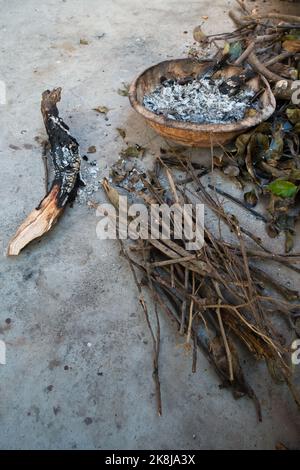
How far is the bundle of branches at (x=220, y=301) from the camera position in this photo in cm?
167

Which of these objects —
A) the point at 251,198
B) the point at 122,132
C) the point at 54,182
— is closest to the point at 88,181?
the point at 54,182

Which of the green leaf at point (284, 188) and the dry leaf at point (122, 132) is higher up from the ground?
the green leaf at point (284, 188)

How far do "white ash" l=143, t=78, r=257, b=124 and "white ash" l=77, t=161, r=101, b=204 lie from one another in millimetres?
531

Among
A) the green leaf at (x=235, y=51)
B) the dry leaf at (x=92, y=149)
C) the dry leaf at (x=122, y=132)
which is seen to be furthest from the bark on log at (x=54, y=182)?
the green leaf at (x=235, y=51)

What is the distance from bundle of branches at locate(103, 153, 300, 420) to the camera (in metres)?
Answer: 1.67

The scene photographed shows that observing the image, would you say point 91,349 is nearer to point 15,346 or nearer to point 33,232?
point 15,346

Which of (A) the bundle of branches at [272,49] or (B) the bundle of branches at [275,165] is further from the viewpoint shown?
(A) the bundle of branches at [272,49]

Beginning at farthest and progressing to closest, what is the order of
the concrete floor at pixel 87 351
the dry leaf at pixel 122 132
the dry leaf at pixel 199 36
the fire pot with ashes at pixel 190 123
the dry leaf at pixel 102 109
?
the dry leaf at pixel 199 36 < the dry leaf at pixel 102 109 < the dry leaf at pixel 122 132 < the fire pot with ashes at pixel 190 123 < the concrete floor at pixel 87 351

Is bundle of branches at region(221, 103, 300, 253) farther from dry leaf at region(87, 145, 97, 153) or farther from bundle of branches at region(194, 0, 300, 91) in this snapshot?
dry leaf at region(87, 145, 97, 153)

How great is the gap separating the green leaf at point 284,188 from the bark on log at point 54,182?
3.77 feet

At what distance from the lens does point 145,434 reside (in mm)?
1601

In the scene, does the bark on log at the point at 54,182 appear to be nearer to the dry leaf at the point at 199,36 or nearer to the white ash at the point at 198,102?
the white ash at the point at 198,102

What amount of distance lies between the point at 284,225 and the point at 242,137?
1.85 feet
